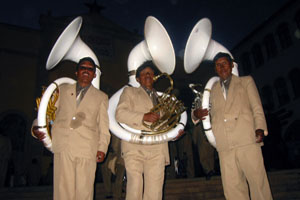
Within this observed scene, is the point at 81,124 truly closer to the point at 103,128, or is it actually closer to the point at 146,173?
the point at 103,128

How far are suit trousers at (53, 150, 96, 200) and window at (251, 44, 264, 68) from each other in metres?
22.0

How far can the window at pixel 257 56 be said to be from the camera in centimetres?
2231

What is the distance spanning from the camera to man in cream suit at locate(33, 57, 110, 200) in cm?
293

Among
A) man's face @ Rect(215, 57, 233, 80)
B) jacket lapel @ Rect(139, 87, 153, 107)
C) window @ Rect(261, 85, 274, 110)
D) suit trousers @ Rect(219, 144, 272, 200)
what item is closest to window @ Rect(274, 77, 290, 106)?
window @ Rect(261, 85, 274, 110)

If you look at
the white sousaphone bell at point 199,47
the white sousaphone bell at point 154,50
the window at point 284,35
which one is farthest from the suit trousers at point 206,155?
the window at point 284,35

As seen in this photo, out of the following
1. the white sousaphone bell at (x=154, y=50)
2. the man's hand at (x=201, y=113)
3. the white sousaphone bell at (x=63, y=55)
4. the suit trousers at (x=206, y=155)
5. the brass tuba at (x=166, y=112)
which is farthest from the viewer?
the suit trousers at (x=206, y=155)

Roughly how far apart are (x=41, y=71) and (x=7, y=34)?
3.02m

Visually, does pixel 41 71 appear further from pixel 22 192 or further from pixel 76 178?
pixel 76 178

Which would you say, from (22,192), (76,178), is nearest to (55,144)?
(76,178)

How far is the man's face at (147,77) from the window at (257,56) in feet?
67.7

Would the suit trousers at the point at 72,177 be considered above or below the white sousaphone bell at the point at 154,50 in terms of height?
below

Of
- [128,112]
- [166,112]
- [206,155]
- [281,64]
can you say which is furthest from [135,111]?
[281,64]

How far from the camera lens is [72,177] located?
293 centimetres

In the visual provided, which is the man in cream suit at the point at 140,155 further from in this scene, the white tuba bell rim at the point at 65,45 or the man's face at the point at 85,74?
the white tuba bell rim at the point at 65,45
